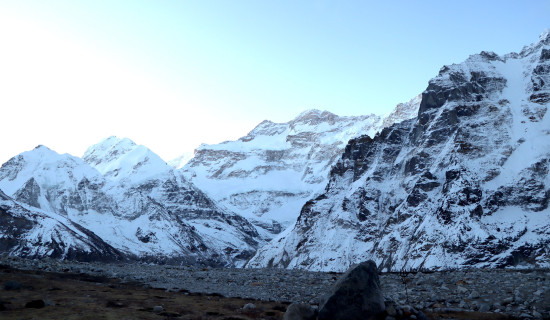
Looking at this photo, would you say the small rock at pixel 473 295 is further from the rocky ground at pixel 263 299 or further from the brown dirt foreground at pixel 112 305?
the brown dirt foreground at pixel 112 305

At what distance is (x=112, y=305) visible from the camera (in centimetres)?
2888

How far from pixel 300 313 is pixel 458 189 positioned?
128 meters

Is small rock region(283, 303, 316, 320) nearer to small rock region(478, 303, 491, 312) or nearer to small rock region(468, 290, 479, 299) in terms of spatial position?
small rock region(478, 303, 491, 312)

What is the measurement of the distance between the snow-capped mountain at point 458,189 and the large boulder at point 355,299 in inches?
Result: 3851

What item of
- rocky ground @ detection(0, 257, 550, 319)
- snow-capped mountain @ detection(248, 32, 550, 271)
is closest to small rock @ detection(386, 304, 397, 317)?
rocky ground @ detection(0, 257, 550, 319)

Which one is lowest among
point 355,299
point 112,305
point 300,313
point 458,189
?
point 112,305

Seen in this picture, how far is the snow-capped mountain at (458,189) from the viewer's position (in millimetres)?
121688

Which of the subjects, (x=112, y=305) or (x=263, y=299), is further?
(x=263, y=299)

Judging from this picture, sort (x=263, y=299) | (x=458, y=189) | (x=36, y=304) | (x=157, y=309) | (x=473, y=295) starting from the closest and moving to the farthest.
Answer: (x=36, y=304)
(x=157, y=309)
(x=473, y=295)
(x=263, y=299)
(x=458, y=189)

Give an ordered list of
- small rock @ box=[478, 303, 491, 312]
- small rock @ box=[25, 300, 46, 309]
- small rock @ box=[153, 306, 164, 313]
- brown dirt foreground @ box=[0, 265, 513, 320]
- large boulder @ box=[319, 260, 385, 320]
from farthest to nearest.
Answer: small rock @ box=[478, 303, 491, 312] < small rock @ box=[153, 306, 164, 313] < small rock @ box=[25, 300, 46, 309] < brown dirt foreground @ box=[0, 265, 513, 320] < large boulder @ box=[319, 260, 385, 320]

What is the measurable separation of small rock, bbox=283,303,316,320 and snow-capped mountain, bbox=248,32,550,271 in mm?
100143

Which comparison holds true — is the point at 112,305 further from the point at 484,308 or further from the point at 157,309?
the point at 484,308

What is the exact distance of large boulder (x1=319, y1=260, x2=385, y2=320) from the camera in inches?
962

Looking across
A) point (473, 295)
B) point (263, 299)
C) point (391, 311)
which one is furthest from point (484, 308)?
point (263, 299)
